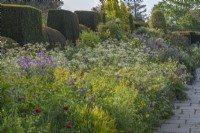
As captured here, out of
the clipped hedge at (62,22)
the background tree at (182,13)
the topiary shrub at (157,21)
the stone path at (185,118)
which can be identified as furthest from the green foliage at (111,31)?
the background tree at (182,13)

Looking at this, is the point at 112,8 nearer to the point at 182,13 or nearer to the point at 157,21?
the point at 157,21

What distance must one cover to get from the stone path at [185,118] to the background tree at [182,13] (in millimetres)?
37901

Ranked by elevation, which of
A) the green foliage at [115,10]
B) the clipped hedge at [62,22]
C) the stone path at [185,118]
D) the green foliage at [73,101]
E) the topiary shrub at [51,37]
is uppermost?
the green foliage at [115,10]

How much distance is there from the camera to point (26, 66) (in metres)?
6.28

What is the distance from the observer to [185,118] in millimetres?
6844

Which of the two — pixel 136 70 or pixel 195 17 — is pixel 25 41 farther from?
pixel 195 17

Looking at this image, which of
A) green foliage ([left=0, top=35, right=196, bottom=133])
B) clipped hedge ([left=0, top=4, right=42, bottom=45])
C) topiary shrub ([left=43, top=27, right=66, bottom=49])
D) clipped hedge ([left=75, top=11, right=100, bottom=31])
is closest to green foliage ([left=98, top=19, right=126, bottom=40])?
topiary shrub ([left=43, top=27, right=66, bottom=49])

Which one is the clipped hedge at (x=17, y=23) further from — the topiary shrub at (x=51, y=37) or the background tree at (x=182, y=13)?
the background tree at (x=182, y=13)

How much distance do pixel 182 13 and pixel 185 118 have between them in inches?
1730

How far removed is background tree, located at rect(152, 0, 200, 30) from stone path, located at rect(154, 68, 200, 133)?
37901 millimetres

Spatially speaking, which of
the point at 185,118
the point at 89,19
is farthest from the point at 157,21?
the point at 185,118

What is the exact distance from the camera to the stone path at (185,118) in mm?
5984

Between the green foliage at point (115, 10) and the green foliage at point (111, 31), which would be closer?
the green foliage at point (111, 31)

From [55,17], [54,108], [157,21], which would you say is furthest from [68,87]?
[157,21]
